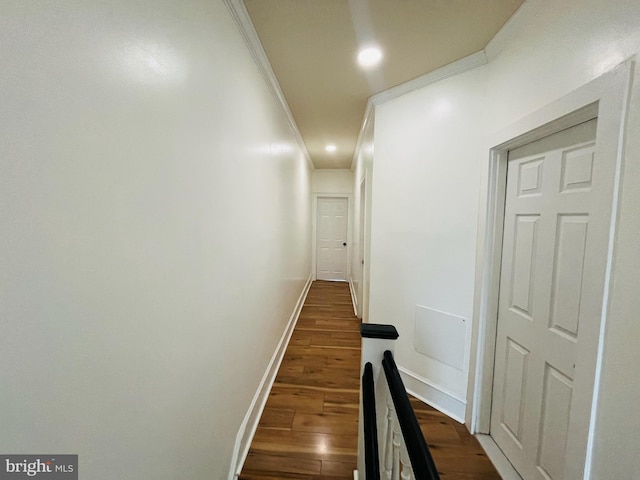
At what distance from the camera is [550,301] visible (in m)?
1.25

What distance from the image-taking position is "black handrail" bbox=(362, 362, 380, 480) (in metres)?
0.76

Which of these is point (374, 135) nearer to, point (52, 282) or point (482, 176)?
point (482, 176)

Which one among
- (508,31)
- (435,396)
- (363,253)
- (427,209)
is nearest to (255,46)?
(508,31)

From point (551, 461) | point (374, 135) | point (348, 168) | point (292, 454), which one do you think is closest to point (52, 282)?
point (292, 454)

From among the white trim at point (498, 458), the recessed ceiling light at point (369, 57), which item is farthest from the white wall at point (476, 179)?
the recessed ceiling light at point (369, 57)

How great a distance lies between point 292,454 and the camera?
5.11 feet

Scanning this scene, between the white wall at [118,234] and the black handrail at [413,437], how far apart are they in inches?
29.0

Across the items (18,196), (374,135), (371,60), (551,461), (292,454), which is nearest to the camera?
(18,196)

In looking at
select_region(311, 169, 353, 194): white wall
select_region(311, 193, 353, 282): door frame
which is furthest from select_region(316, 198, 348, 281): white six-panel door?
select_region(311, 169, 353, 194): white wall

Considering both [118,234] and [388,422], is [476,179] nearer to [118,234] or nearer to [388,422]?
[388,422]

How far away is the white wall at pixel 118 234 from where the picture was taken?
0.43 m

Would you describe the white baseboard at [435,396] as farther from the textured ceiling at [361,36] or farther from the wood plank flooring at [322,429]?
the textured ceiling at [361,36]

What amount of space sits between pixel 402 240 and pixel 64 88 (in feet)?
6.99

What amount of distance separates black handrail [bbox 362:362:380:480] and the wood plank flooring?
0.89m
